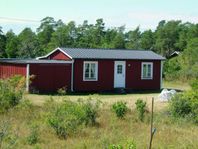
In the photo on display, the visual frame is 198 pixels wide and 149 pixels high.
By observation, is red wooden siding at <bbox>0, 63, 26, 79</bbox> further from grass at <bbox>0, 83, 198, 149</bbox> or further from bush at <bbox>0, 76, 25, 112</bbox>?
bush at <bbox>0, 76, 25, 112</bbox>

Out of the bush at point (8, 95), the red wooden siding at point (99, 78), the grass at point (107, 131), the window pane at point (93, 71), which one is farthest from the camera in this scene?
the window pane at point (93, 71)

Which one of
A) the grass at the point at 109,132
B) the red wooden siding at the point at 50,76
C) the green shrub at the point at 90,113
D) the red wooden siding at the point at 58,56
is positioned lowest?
the grass at the point at 109,132

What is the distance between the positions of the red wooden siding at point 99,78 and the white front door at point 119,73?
305mm

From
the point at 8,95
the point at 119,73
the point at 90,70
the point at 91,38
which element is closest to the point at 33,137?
the point at 8,95

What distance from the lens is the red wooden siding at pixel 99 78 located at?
96.3ft

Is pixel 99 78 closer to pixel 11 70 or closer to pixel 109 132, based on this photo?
pixel 11 70

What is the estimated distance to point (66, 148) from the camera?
41.1 ft

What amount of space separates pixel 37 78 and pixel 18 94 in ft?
30.8

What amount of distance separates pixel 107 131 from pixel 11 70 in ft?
49.0

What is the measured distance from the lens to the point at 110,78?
3073cm

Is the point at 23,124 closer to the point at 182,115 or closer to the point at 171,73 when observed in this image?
the point at 182,115

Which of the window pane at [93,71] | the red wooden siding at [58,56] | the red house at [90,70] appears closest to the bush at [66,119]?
the red house at [90,70]

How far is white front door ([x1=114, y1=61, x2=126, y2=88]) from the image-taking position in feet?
102

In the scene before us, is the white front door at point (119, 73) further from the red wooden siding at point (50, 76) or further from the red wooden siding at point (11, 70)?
the red wooden siding at point (11, 70)
